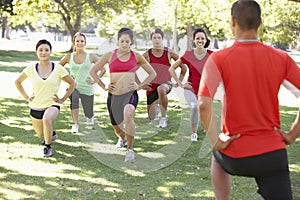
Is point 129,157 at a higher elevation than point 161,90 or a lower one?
lower

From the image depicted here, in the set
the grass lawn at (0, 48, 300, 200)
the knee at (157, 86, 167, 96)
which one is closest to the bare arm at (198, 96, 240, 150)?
the grass lawn at (0, 48, 300, 200)

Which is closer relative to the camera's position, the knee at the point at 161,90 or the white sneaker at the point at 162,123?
the knee at the point at 161,90

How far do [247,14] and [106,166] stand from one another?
4.52 metres

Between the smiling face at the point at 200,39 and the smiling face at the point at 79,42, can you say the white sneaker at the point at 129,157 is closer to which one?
the smiling face at the point at 200,39

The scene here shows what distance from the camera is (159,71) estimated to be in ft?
35.9

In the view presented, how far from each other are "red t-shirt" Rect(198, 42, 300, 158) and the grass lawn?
265 cm

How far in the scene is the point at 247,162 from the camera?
368 centimetres

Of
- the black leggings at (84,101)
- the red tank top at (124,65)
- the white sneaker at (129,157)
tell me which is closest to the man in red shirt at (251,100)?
the white sneaker at (129,157)

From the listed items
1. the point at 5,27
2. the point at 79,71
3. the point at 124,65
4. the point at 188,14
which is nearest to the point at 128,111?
the point at 124,65

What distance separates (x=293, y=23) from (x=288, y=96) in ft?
91.6

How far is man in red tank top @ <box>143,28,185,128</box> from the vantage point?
417 inches

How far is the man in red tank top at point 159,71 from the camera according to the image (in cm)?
1059

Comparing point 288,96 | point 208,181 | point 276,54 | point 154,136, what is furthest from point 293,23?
point 276,54

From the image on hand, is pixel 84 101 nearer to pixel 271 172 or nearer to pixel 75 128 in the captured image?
pixel 75 128
